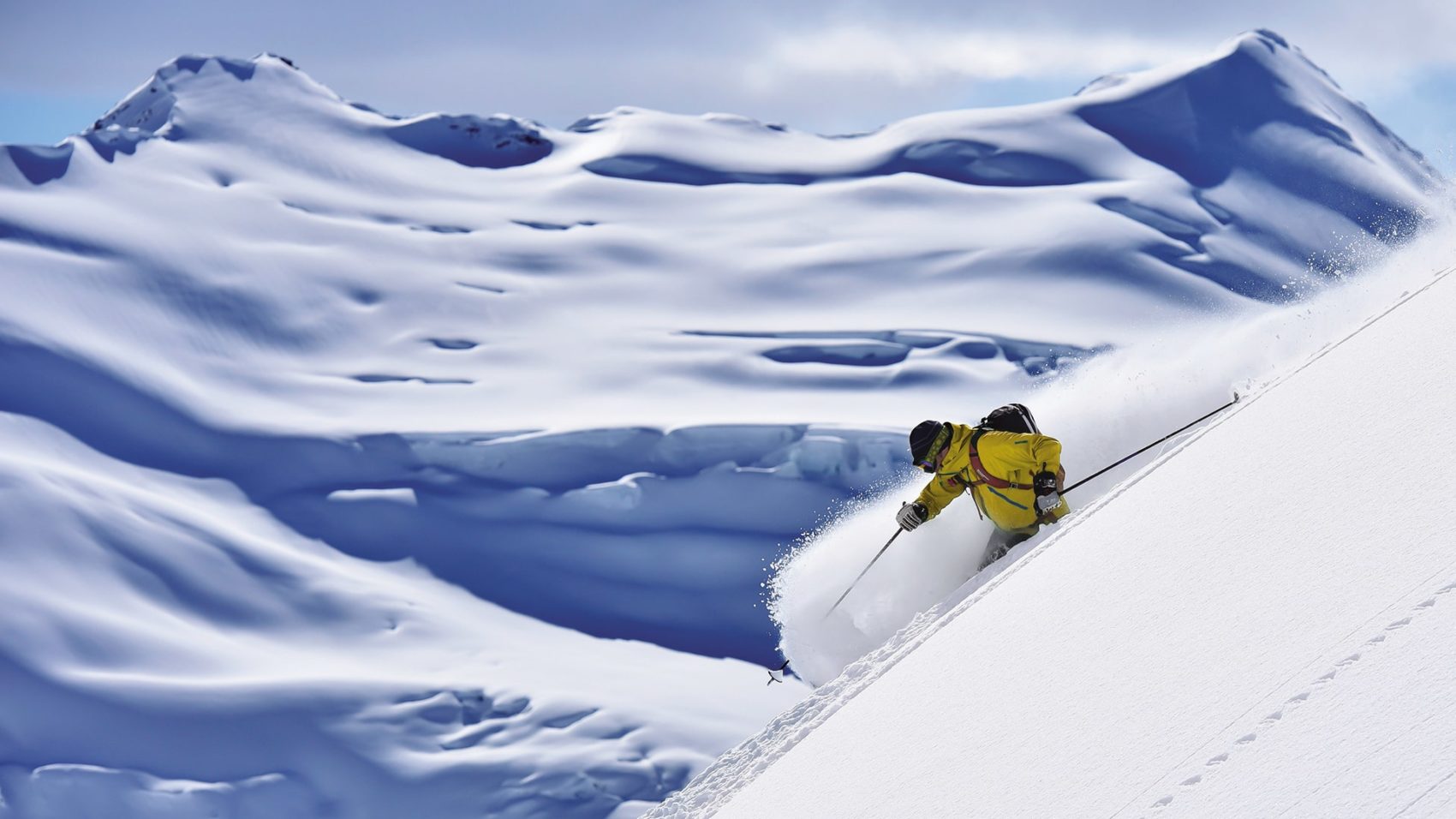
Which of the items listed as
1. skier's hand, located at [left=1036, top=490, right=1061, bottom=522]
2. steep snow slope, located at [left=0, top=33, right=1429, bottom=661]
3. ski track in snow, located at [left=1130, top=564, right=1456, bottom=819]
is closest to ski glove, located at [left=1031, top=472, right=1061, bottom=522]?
skier's hand, located at [left=1036, top=490, right=1061, bottom=522]

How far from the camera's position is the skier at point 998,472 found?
4.70 metres

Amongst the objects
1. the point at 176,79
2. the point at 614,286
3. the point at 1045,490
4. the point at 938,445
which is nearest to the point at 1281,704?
the point at 1045,490

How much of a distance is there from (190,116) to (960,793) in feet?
99.6

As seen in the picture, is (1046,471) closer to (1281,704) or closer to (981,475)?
(981,475)

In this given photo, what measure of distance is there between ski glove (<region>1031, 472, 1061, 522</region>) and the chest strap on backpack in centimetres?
9

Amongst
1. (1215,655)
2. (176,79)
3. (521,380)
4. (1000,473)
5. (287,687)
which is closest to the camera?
(1215,655)

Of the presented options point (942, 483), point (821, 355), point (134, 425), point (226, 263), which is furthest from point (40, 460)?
point (942, 483)

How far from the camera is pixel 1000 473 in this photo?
4789 mm

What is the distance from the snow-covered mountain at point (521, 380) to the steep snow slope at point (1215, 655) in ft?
3.66

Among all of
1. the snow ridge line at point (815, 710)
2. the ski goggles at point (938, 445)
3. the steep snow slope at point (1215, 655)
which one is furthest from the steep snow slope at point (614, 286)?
the steep snow slope at point (1215, 655)

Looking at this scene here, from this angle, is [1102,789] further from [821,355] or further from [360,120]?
[360,120]

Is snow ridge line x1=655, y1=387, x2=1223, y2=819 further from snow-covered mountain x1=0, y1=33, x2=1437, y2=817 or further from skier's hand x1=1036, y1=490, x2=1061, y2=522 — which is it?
snow-covered mountain x1=0, y1=33, x2=1437, y2=817

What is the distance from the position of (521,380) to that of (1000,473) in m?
13.5

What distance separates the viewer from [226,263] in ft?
68.5
